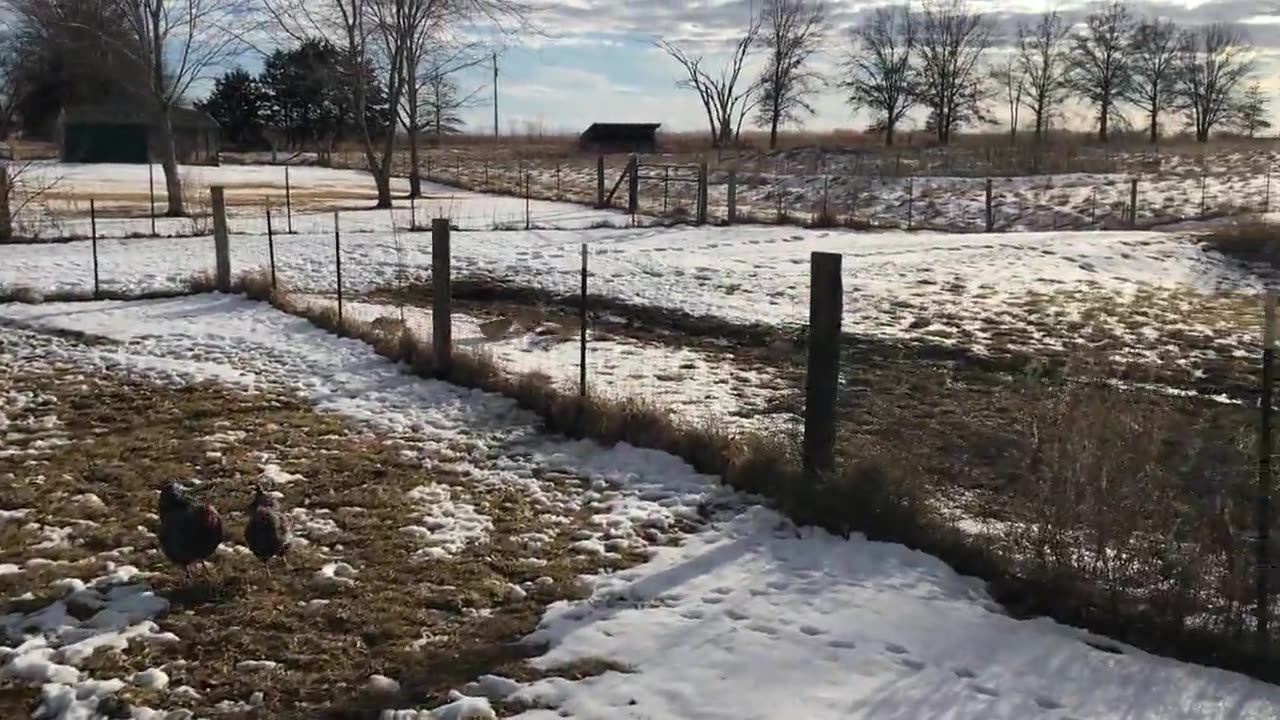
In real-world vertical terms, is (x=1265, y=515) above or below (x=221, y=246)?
below

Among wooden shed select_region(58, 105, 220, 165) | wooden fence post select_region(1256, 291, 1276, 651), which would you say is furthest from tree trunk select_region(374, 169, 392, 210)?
wooden fence post select_region(1256, 291, 1276, 651)

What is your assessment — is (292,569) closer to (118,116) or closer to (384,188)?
(384,188)

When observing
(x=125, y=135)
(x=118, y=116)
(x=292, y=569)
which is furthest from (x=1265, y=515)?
(x=125, y=135)

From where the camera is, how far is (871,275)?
17734 millimetres

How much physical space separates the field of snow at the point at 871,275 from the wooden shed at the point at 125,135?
37.1 m

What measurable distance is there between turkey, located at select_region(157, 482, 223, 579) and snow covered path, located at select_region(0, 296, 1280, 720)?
5.43ft

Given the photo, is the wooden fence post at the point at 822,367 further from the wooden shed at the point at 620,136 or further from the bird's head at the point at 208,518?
the wooden shed at the point at 620,136

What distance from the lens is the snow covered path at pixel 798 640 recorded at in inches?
170

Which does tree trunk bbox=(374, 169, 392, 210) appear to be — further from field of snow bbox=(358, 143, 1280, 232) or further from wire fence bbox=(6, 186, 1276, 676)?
wire fence bbox=(6, 186, 1276, 676)

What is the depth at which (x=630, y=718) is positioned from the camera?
4199mm

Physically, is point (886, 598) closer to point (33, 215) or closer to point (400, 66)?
point (33, 215)

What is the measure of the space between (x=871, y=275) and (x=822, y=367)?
37.3 ft

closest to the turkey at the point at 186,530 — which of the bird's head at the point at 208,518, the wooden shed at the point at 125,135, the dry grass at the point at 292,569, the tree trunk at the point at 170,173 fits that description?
the bird's head at the point at 208,518

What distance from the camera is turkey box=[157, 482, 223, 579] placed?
5.30 m
